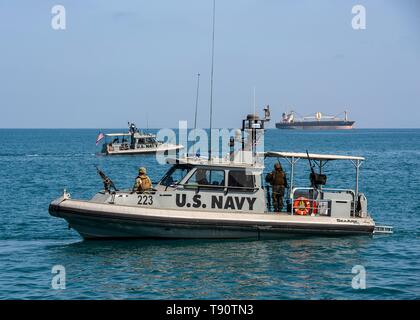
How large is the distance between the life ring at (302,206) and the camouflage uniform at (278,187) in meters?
0.50

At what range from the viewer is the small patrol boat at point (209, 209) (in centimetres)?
1878

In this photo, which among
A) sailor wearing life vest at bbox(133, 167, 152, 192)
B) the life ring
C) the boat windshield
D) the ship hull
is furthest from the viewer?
the life ring

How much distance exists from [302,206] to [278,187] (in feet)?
3.02

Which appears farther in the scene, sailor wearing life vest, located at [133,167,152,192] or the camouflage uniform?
the camouflage uniform

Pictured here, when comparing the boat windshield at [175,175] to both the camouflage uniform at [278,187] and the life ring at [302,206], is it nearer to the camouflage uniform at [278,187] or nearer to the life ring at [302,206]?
the camouflage uniform at [278,187]

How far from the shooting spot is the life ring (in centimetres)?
1972

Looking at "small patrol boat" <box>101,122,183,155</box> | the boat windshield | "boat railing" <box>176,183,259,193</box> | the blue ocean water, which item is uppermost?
"small patrol boat" <box>101,122,183,155</box>

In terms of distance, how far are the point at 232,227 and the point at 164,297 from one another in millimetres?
5065

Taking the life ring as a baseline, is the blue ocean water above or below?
below

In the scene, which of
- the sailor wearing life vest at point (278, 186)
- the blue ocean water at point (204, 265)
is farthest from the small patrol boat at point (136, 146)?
the sailor wearing life vest at point (278, 186)

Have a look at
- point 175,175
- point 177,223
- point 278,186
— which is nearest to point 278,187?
point 278,186

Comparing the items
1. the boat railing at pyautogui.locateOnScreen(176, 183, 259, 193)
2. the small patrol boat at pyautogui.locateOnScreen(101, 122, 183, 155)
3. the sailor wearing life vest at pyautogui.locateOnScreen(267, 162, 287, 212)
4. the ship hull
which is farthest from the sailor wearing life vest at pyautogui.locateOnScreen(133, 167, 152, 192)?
the small patrol boat at pyautogui.locateOnScreen(101, 122, 183, 155)

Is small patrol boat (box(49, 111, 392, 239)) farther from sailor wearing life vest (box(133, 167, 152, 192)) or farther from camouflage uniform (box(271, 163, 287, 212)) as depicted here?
camouflage uniform (box(271, 163, 287, 212))

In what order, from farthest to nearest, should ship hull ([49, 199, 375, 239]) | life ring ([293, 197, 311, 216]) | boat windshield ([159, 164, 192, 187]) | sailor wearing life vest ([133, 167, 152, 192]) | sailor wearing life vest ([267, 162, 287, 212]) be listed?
sailor wearing life vest ([267, 162, 287, 212])
life ring ([293, 197, 311, 216])
boat windshield ([159, 164, 192, 187])
sailor wearing life vest ([133, 167, 152, 192])
ship hull ([49, 199, 375, 239])
